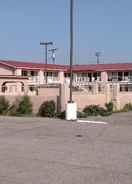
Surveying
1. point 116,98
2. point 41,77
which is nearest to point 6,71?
point 41,77

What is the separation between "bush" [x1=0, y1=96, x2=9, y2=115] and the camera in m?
25.9

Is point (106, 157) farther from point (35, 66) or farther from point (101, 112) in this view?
point (35, 66)

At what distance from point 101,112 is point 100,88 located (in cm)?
641

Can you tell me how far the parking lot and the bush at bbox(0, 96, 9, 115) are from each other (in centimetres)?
889

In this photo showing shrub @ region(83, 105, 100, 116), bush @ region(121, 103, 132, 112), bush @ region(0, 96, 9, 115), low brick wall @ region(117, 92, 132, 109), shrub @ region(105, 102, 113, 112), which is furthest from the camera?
low brick wall @ region(117, 92, 132, 109)

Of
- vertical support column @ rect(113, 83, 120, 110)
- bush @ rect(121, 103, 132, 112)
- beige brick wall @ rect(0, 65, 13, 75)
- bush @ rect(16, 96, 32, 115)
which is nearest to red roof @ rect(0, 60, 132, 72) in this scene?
beige brick wall @ rect(0, 65, 13, 75)

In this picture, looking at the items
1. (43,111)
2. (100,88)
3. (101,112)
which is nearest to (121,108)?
(100,88)

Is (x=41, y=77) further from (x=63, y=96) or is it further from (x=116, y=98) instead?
(x=63, y=96)

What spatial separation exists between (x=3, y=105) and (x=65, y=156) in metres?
16.1

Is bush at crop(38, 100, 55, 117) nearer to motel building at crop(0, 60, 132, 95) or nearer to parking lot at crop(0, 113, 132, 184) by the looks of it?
parking lot at crop(0, 113, 132, 184)

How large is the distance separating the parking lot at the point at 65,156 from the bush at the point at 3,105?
29.2ft

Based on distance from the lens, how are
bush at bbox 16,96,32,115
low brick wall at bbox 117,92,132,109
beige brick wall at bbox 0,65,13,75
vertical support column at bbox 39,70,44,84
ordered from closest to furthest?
bush at bbox 16,96,32,115
low brick wall at bbox 117,92,132,109
vertical support column at bbox 39,70,44,84
beige brick wall at bbox 0,65,13,75

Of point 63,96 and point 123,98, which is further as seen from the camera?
point 123,98

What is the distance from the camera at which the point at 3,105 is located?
25984 mm
